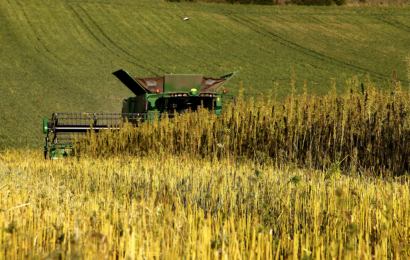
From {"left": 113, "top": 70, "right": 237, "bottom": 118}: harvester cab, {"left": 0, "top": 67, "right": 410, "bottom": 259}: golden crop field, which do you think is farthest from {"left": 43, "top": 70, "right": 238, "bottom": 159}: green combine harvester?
{"left": 0, "top": 67, "right": 410, "bottom": 259}: golden crop field

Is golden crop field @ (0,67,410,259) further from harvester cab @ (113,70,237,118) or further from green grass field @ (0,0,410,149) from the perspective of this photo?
green grass field @ (0,0,410,149)

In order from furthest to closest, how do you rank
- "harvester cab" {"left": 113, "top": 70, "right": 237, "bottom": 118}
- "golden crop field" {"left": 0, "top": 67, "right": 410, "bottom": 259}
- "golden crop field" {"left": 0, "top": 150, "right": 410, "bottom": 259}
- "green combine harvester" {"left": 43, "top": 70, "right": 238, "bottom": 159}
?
"harvester cab" {"left": 113, "top": 70, "right": 237, "bottom": 118} < "green combine harvester" {"left": 43, "top": 70, "right": 238, "bottom": 159} < "golden crop field" {"left": 0, "top": 67, "right": 410, "bottom": 259} < "golden crop field" {"left": 0, "top": 150, "right": 410, "bottom": 259}

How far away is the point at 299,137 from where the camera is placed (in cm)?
644

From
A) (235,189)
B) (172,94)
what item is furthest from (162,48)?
(235,189)

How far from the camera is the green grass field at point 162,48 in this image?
22.1 metres

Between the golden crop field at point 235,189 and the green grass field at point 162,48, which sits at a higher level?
the green grass field at point 162,48

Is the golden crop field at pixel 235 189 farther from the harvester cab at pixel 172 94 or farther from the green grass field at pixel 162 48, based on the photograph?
the green grass field at pixel 162 48

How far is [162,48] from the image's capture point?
33.1m

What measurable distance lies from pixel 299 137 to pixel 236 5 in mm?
46851

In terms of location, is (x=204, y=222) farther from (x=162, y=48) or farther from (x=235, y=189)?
(x=162, y=48)

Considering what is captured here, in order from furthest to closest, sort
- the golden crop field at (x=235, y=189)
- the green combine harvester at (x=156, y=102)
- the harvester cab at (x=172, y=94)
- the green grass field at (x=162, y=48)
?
the green grass field at (x=162, y=48) < the harvester cab at (x=172, y=94) < the green combine harvester at (x=156, y=102) < the golden crop field at (x=235, y=189)

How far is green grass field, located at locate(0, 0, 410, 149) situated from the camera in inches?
871

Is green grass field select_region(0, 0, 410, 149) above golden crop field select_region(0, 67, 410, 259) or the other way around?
above

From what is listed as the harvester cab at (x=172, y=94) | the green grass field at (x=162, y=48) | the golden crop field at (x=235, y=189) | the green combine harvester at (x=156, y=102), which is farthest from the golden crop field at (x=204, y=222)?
the green grass field at (x=162, y=48)
